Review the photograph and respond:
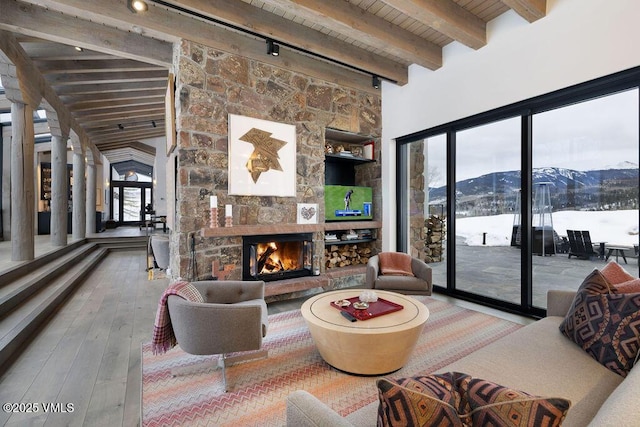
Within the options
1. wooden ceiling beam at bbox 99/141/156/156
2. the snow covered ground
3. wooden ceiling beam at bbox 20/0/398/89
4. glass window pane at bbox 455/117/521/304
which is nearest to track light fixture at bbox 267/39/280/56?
wooden ceiling beam at bbox 20/0/398/89

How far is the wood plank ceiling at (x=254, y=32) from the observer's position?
3195 millimetres

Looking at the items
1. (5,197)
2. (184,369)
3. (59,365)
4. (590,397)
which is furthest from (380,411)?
(5,197)

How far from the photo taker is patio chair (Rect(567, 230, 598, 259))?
340 cm

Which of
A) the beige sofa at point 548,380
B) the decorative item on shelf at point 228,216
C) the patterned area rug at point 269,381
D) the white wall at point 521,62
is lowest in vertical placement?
the patterned area rug at point 269,381

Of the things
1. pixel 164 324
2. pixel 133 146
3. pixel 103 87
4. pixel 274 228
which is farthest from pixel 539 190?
pixel 133 146

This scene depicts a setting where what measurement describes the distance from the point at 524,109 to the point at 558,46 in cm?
68

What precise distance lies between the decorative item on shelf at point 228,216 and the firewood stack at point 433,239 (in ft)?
11.4

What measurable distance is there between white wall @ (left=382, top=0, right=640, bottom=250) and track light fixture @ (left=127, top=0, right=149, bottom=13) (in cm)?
385

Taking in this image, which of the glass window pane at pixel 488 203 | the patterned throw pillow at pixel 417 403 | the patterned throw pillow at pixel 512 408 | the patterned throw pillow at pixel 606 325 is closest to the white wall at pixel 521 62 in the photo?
the glass window pane at pixel 488 203

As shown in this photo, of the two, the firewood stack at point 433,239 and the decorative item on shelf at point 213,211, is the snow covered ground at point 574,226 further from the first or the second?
the decorative item on shelf at point 213,211

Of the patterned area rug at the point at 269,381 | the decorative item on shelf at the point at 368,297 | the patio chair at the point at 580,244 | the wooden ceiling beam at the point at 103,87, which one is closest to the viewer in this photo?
the patterned area rug at the point at 269,381

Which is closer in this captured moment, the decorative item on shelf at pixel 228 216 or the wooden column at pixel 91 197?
the decorative item on shelf at pixel 228 216

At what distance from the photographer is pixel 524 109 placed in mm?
3545

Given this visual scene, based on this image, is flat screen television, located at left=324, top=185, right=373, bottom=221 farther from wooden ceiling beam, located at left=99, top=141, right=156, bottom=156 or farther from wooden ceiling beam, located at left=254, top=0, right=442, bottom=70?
wooden ceiling beam, located at left=99, top=141, right=156, bottom=156
